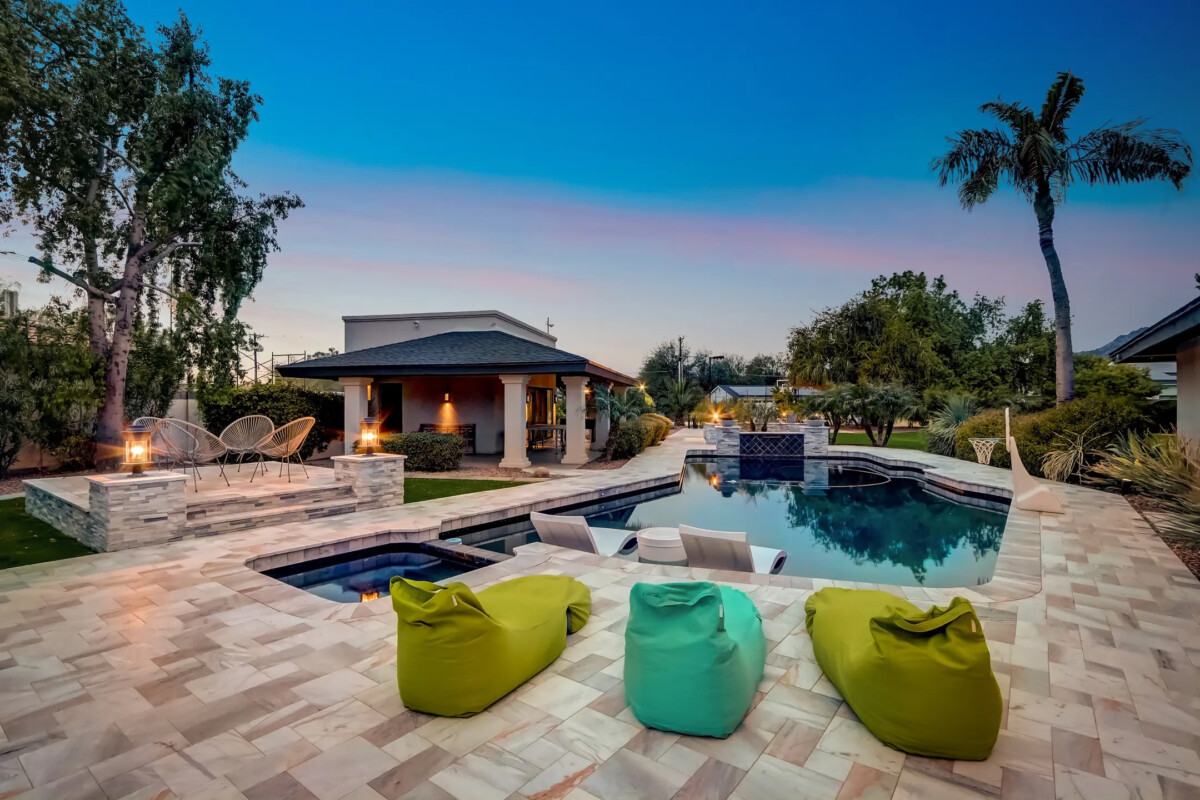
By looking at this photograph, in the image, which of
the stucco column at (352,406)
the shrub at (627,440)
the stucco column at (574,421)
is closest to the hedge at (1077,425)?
the shrub at (627,440)

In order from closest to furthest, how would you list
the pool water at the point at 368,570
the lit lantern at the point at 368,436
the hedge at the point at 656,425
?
the pool water at the point at 368,570, the lit lantern at the point at 368,436, the hedge at the point at 656,425

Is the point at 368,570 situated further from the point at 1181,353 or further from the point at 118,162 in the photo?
the point at 1181,353

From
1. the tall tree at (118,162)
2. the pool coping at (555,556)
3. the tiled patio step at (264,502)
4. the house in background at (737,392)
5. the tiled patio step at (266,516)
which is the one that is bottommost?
the pool coping at (555,556)

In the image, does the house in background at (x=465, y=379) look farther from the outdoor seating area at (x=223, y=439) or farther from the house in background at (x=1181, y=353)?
the house in background at (x=1181, y=353)

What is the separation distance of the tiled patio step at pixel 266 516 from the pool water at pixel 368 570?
57.3 inches

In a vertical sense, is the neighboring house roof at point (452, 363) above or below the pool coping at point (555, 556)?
above

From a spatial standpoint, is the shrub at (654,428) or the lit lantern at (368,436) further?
the shrub at (654,428)

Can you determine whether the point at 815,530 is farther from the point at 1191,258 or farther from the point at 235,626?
the point at 1191,258

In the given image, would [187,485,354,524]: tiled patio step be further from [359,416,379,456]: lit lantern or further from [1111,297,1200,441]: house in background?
[1111,297,1200,441]: house in background

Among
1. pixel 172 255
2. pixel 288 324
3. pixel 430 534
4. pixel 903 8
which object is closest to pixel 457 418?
pixel 172 255

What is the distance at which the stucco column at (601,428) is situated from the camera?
17.2 metres

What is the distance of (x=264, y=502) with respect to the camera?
7.45 m

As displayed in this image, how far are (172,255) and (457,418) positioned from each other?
327 inches

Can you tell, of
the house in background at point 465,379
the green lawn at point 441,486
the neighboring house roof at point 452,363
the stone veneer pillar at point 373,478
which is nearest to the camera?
the stone veneer pillar at point 373,478
